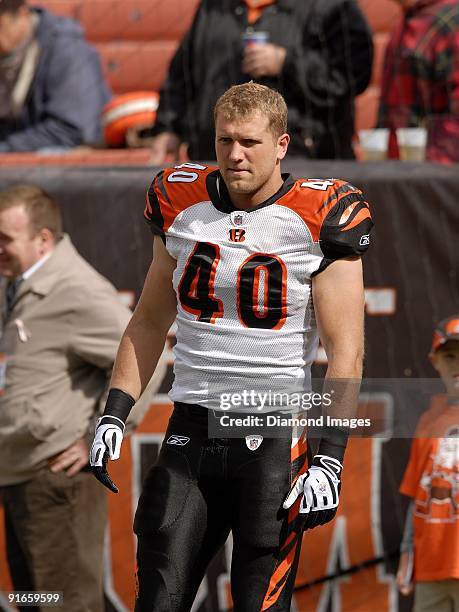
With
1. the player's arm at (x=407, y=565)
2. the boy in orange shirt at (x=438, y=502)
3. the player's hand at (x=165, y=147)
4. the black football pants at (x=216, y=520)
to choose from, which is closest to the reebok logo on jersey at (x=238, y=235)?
the black football pants at (x=216, y=520)

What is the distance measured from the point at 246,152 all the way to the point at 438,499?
1646 millimetres

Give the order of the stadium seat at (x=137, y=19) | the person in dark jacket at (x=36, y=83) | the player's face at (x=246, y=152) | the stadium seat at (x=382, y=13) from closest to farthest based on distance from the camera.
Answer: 1. the player's face at (x=246, y=152)
2. the person in dark jacket at (x=36, y=83)
3. the stadium seat at (x=382, y=13)
4. the stadium seat at (x=137, y=19)

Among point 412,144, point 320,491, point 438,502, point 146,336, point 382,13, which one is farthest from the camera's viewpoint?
point 382,13

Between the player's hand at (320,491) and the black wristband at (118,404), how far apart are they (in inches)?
22.3

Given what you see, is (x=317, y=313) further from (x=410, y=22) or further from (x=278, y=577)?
(x=410, y=22)

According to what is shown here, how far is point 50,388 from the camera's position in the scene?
4527 mm

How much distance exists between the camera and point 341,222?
341cm

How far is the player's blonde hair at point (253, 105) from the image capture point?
3373 millimetres

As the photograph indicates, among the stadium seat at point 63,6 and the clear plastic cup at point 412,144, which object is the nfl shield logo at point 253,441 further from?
the stadium seat at point 63,6

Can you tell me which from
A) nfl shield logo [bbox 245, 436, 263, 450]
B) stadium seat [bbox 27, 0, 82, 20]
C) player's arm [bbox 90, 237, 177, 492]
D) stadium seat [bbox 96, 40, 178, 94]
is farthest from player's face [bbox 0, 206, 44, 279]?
stadium seat [bbox 27, 0, 82, 20]

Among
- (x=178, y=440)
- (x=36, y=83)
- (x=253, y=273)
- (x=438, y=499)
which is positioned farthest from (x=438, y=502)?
(x=36, y=83)

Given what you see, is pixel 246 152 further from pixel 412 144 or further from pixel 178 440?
pixel 412 144

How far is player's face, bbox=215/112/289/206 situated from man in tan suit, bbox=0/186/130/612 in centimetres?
122

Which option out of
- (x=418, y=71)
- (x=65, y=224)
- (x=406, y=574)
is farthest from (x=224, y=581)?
(x=418, y=71)
